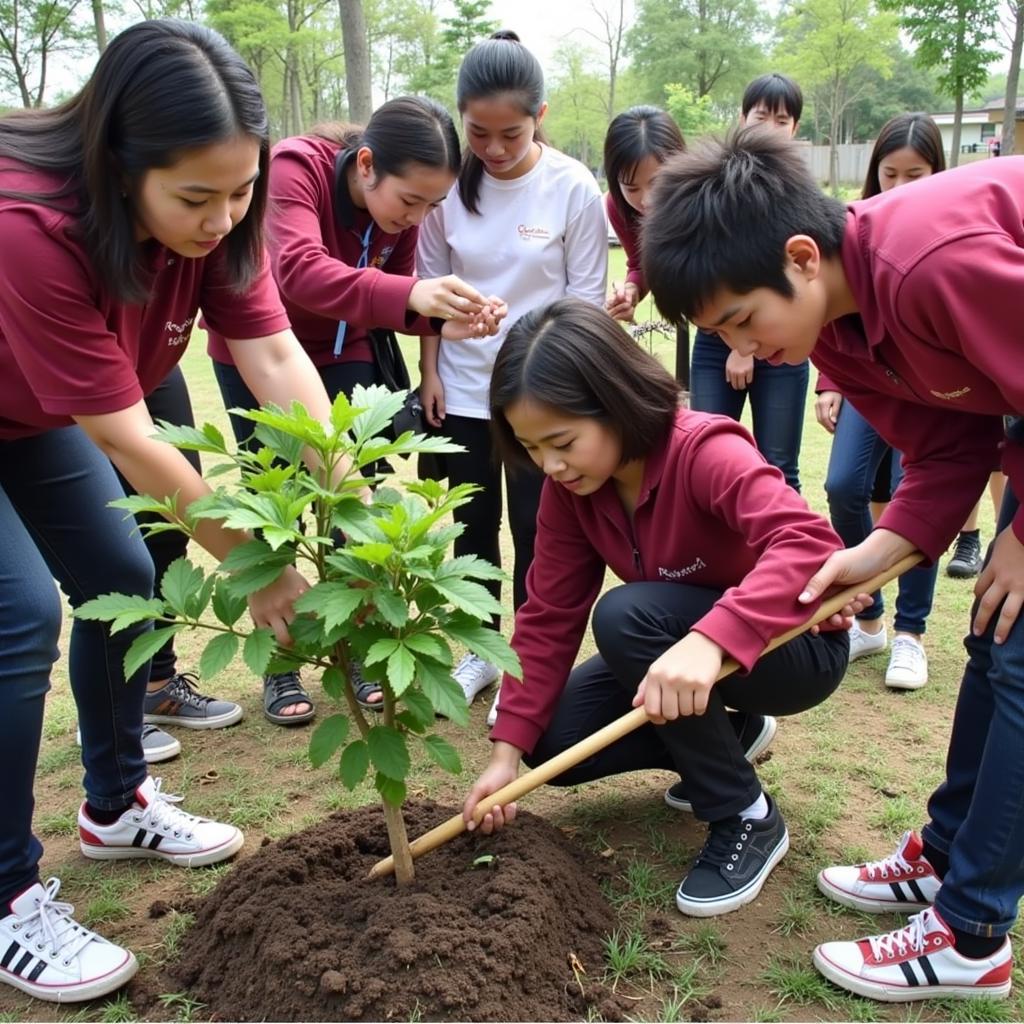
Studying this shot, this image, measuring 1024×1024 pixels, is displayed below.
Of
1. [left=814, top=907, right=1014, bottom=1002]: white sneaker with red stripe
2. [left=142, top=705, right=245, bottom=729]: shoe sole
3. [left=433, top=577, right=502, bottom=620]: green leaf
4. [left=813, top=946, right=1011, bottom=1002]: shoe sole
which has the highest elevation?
[left=433, top=577, right=502, bottom=620]: green leaf

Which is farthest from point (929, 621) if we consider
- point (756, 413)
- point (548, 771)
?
point (548, 771)

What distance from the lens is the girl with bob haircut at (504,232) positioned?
3.13 meters

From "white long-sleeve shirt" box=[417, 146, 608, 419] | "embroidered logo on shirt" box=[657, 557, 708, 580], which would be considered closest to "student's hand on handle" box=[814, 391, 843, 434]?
"white long-sleeve shirt" box=[417, 146, 608, 419]

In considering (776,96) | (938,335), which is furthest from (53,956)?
(776,96)

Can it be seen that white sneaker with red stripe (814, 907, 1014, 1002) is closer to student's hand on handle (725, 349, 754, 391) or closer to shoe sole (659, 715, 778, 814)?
shoe sole (659, 715, 778, 814)

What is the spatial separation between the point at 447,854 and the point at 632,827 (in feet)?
1.96

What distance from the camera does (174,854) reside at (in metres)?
2.64

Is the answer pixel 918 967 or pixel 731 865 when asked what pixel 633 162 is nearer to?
pixel 731 865

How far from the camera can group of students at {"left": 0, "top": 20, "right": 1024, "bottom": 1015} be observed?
192 cm

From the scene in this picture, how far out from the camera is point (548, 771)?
2.14m

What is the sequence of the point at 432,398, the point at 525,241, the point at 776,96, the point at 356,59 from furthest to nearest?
the point at 356,59, the point at 776,96, the point at 432,398, the point at 525,241

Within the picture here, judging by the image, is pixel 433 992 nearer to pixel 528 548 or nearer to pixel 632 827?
pixel 632 827

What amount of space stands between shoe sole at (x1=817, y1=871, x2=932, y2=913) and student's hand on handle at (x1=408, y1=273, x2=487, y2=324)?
5.77ft

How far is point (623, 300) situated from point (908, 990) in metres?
2.29
